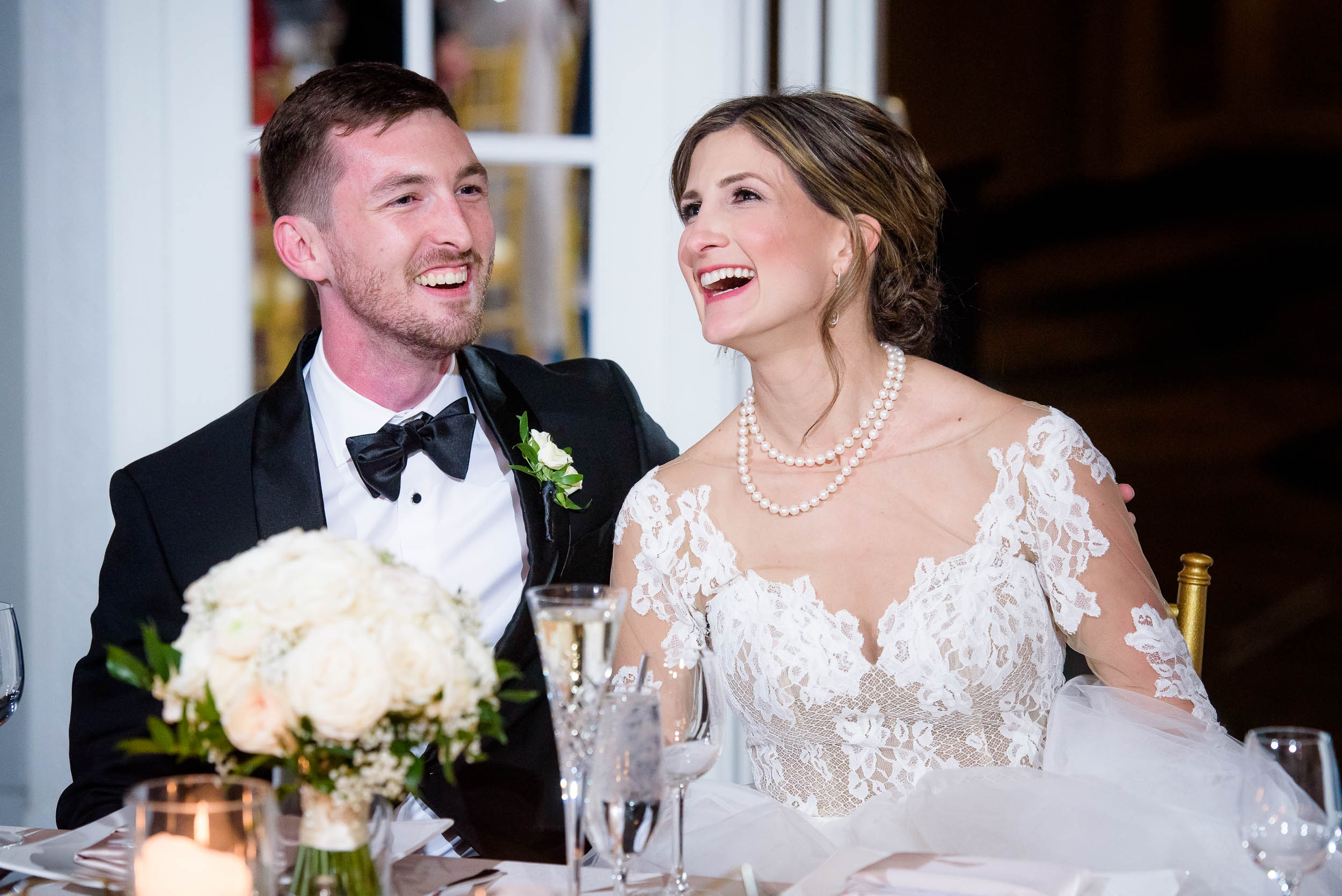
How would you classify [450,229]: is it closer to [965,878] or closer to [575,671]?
[575,671]

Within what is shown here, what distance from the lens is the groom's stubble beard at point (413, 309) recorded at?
2381mm

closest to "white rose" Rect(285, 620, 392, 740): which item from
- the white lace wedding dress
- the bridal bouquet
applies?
the bridal bouquet

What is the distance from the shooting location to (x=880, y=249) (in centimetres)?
233

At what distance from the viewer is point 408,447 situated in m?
2.30

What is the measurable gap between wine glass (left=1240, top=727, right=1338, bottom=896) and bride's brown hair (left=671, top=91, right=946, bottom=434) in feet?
3.62

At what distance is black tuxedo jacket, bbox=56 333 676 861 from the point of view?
6.98 feet

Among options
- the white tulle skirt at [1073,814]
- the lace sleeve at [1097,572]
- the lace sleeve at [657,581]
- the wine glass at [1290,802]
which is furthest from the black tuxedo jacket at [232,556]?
the wine glass at [1290,802]

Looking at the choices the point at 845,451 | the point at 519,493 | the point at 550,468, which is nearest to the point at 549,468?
the point at 550,468

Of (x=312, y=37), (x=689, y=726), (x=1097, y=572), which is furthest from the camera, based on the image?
(x=312, y=37)

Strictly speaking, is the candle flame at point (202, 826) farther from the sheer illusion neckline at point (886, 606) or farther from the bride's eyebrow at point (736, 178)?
the bride's eyebrow at point (736, 178)

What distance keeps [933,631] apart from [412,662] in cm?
117

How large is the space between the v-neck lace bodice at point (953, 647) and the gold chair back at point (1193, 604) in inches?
6.4

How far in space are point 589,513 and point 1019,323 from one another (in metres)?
2.61

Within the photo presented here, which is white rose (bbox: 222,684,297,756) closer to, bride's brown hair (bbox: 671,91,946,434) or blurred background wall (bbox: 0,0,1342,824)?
bride's brown hair (bbox: 671,91,946,434)
